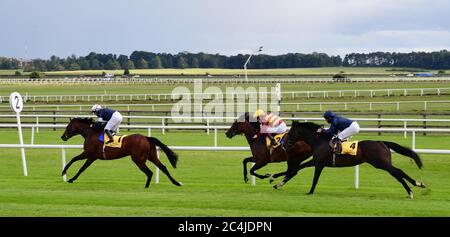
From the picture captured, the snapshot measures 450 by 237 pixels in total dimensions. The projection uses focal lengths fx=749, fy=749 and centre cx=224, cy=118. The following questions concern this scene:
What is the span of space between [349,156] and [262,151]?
177 cm

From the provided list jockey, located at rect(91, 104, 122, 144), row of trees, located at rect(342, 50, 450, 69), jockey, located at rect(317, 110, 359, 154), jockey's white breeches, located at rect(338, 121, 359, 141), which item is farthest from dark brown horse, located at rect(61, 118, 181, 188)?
row of trees, located at rect(342, 50, 450, 69)

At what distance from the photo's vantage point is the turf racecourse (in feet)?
28.8

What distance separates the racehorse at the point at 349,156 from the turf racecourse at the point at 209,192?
1.07 feet

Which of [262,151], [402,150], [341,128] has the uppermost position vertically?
[341,128]

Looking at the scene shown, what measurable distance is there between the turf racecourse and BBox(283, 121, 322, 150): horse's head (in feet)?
2.48

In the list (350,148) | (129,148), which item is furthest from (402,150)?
(129,148)

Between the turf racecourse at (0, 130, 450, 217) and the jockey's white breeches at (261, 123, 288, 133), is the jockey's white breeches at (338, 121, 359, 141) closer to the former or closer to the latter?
the turf racecourse at (0, 130, 450, 217)

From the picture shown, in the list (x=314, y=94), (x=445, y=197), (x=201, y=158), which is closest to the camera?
(x=445, y=197)

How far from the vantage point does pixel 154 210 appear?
8.67 metres

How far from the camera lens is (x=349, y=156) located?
10391 millimetres

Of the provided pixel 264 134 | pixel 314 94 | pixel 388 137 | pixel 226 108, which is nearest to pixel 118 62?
pixel 314 94

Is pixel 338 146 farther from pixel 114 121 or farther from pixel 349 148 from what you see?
pixel 114 121
